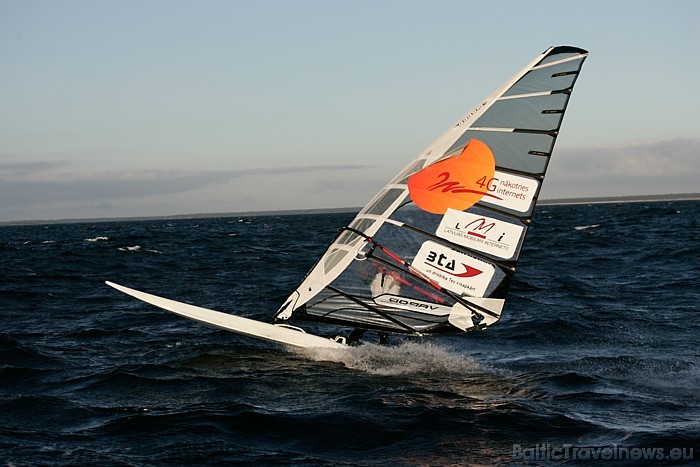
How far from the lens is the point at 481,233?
8656mm

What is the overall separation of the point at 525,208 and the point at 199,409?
4.08 meters

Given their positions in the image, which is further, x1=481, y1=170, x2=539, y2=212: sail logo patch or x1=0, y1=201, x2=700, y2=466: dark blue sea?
x1=481, y1=170, x2=539, y2=212: sail logo patch

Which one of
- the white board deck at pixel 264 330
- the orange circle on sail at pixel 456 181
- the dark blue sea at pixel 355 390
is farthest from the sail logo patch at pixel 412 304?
the orange circle on sail at pixel 456 181

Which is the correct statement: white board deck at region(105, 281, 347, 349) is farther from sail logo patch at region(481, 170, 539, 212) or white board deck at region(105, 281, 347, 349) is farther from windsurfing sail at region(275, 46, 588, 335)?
sail logo patch at region(481, 170, 539, 212)

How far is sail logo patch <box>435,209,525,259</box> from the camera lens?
860cm

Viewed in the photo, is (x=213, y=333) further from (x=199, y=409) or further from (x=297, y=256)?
(x=297, y=256)

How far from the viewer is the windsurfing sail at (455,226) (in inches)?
327

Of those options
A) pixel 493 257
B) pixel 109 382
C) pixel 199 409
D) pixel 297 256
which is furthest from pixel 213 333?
pixel 297 256

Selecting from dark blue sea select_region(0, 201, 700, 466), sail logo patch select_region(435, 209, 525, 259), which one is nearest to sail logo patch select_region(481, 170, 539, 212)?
sail logo patch select_region(435, 209, 525, 259)

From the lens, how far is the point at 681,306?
14406 mm

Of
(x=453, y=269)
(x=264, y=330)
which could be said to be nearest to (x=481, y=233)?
(x=453, y=269)

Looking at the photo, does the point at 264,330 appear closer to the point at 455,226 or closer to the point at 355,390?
the point at 355,390

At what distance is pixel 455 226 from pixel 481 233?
0.30m

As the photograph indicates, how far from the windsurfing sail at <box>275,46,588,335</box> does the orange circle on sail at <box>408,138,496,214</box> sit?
11 millimetres
